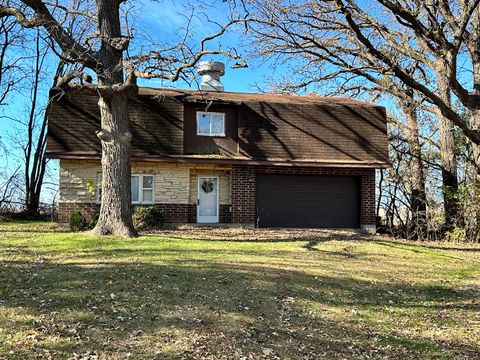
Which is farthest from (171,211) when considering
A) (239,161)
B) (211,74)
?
(211,74)

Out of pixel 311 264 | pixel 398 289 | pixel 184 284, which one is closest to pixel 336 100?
pixel 311 264

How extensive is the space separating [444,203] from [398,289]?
1181 cm

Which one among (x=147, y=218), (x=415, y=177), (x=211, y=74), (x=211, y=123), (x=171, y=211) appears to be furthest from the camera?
(x=211, y=74)

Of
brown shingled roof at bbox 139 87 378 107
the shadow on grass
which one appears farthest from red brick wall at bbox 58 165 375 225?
the shadow on grass

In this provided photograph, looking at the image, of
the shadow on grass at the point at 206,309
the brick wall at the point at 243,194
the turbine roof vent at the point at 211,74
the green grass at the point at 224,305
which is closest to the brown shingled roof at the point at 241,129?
the brick wall at the point at 243,194

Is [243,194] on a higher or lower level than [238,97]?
lower

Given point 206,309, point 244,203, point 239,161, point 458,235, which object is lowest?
point 206,309

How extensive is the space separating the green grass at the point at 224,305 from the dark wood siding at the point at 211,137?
7.96m

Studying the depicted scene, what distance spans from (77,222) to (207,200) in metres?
5.16

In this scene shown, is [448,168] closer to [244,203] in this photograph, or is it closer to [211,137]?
[244,203]

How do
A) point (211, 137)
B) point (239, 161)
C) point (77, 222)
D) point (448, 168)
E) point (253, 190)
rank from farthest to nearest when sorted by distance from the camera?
point (448, 168)
point (211, 137)
point (253, 190)
point (239, 161)
point (77, 222)

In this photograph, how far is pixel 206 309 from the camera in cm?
633

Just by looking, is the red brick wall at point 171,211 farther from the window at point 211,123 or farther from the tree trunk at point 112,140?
the tree trunk at point 112,140

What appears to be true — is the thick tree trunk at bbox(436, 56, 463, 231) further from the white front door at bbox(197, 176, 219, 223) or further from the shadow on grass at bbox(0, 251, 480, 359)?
the shadow on grass at bbox(0, 251, 480, 359)
